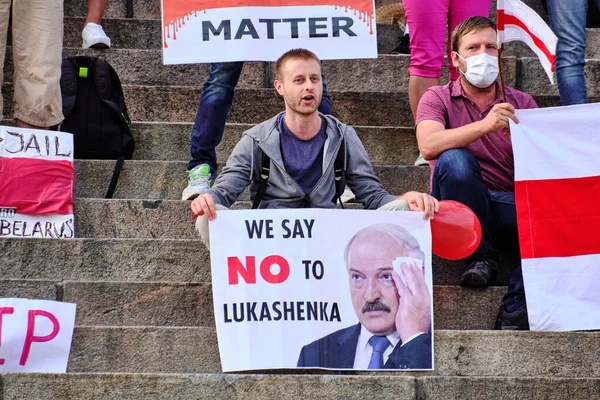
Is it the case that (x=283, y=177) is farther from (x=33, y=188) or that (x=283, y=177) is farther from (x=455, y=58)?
(x=33, y=188)

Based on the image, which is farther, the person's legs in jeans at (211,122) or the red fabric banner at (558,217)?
the person's legs in jeans at (211,122)

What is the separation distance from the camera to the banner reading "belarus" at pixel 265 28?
6414 mm

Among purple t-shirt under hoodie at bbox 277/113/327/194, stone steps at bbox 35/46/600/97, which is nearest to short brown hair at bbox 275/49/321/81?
purple t-shirt under hoodie at bbox 277/113/327/194

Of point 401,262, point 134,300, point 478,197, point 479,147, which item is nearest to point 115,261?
point 134,300

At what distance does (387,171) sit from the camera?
6.34 m

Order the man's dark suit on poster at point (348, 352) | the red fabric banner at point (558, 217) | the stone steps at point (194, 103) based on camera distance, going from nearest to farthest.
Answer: the man's dark suit on poster at point (348, 352) < the red fabric banner at point (558, 217) < the stone steps at point (194, 103)

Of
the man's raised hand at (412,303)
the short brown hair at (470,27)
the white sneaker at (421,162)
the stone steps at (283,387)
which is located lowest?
the stone steps at (283,387)

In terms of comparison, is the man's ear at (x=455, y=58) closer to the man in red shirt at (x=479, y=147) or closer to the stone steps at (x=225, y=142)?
the man in red shirt at (x=479, y=147)

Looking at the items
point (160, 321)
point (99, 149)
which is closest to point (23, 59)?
point (99, 149)

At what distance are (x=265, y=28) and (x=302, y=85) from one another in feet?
4.16

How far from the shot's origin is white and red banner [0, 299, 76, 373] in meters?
4.58

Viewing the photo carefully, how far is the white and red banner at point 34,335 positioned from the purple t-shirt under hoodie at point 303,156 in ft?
3.71

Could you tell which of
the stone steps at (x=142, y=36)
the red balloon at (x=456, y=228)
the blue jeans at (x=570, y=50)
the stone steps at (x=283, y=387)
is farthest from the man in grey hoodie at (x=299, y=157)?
the stone steps at (x=142, y=36)

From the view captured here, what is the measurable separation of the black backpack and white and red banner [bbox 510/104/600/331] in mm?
2283
